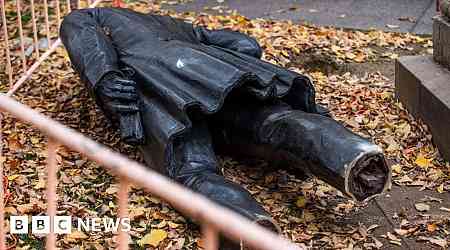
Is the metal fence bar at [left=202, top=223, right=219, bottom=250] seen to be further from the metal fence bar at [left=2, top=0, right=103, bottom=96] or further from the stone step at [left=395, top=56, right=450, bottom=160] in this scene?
the metal fence bar at [left=2, top=0, right=103, bottom=96]

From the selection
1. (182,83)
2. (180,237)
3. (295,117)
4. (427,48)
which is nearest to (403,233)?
(295,117)

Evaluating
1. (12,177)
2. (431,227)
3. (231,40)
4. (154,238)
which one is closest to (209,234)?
(154,238)

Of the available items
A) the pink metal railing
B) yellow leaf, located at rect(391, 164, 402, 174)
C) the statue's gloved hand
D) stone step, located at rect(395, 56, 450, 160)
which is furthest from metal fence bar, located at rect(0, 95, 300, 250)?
stone step, located at rect(395, 56, 450, 160)

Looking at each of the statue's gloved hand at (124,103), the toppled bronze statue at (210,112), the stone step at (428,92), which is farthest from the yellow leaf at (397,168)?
the statue's gloved hand at (124,103)

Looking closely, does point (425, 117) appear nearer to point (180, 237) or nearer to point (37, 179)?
point (180, 237)

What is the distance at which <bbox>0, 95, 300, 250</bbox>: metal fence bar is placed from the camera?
139 cm

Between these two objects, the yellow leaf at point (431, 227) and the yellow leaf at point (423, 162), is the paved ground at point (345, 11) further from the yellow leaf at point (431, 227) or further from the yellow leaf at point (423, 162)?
the yellow leaf at point (431, 227)

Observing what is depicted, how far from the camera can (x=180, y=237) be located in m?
3.71

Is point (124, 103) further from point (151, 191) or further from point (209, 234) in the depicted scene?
point (209, 234)

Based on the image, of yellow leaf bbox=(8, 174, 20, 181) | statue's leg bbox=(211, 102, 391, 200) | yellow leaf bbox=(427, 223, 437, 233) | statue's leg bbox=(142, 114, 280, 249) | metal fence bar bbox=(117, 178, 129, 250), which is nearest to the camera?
metal fence bar bbox=(117, 178, 129, 250)

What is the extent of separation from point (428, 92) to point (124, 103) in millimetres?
1858

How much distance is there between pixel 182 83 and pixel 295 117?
0.62 m

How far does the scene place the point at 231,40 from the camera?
16.1ft

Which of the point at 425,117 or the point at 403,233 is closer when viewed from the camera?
the point at 403,233
